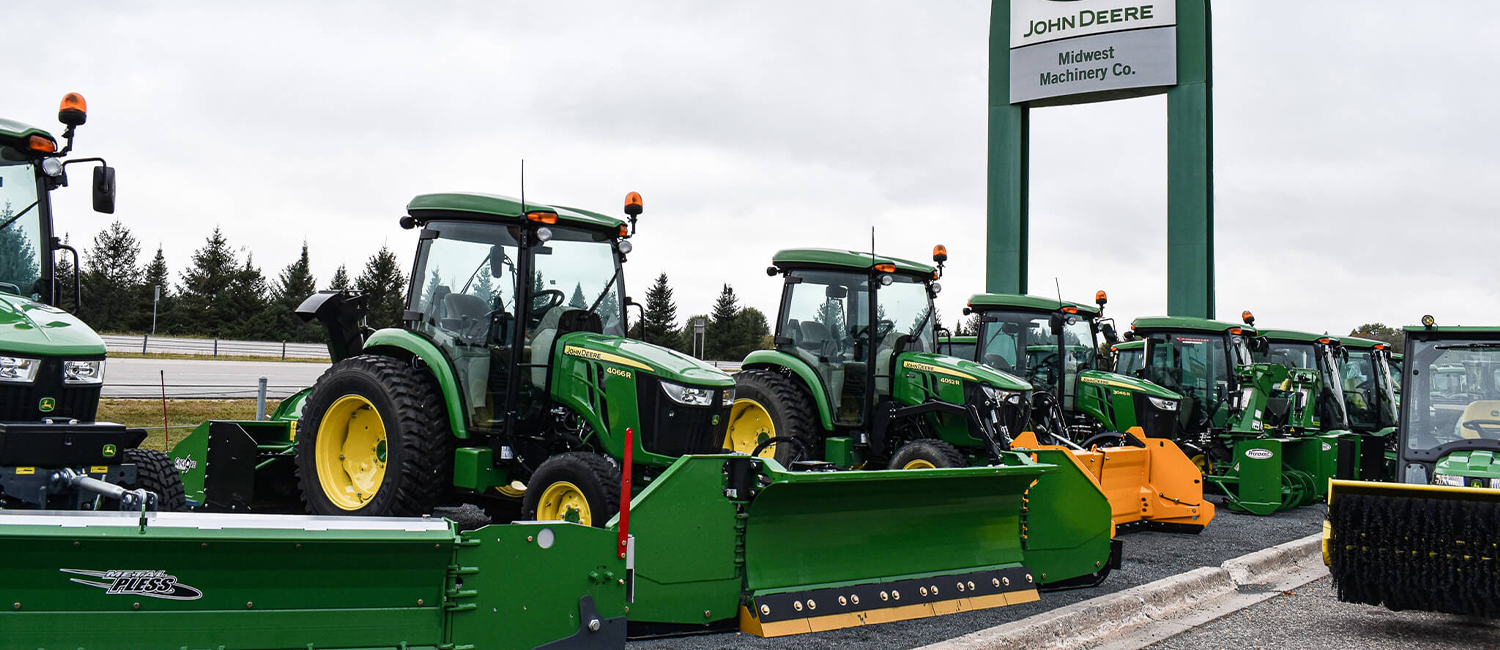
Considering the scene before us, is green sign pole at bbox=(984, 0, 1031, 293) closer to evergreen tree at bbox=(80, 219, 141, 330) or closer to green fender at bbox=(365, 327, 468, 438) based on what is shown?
green fender at bbox=(365, 327, 468, 438)

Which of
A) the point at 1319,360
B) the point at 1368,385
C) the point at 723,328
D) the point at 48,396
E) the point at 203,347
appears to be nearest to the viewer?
the point at 48,396

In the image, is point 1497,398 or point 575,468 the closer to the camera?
point 575,468

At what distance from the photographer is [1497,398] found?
21.5 ft

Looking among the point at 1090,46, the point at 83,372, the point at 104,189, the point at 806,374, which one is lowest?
the point at 806,374

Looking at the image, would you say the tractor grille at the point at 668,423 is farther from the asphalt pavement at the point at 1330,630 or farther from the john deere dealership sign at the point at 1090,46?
the john deere dealership sign at the point at 1090,46

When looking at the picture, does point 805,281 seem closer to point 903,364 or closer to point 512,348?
point 903,364

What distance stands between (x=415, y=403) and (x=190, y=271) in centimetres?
5026

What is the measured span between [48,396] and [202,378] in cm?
2080

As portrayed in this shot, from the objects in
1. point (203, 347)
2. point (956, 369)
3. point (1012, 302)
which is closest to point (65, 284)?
point (956, 369)

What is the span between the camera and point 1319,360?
1608 centimetres

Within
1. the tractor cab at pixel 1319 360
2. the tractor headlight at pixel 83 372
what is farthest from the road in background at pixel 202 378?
the tractor cab at pixel 1319 360

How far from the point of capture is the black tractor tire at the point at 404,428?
21.3 feet

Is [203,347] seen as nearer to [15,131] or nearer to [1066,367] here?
[1066,367]

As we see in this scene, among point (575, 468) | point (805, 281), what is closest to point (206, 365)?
point (805, 281)
